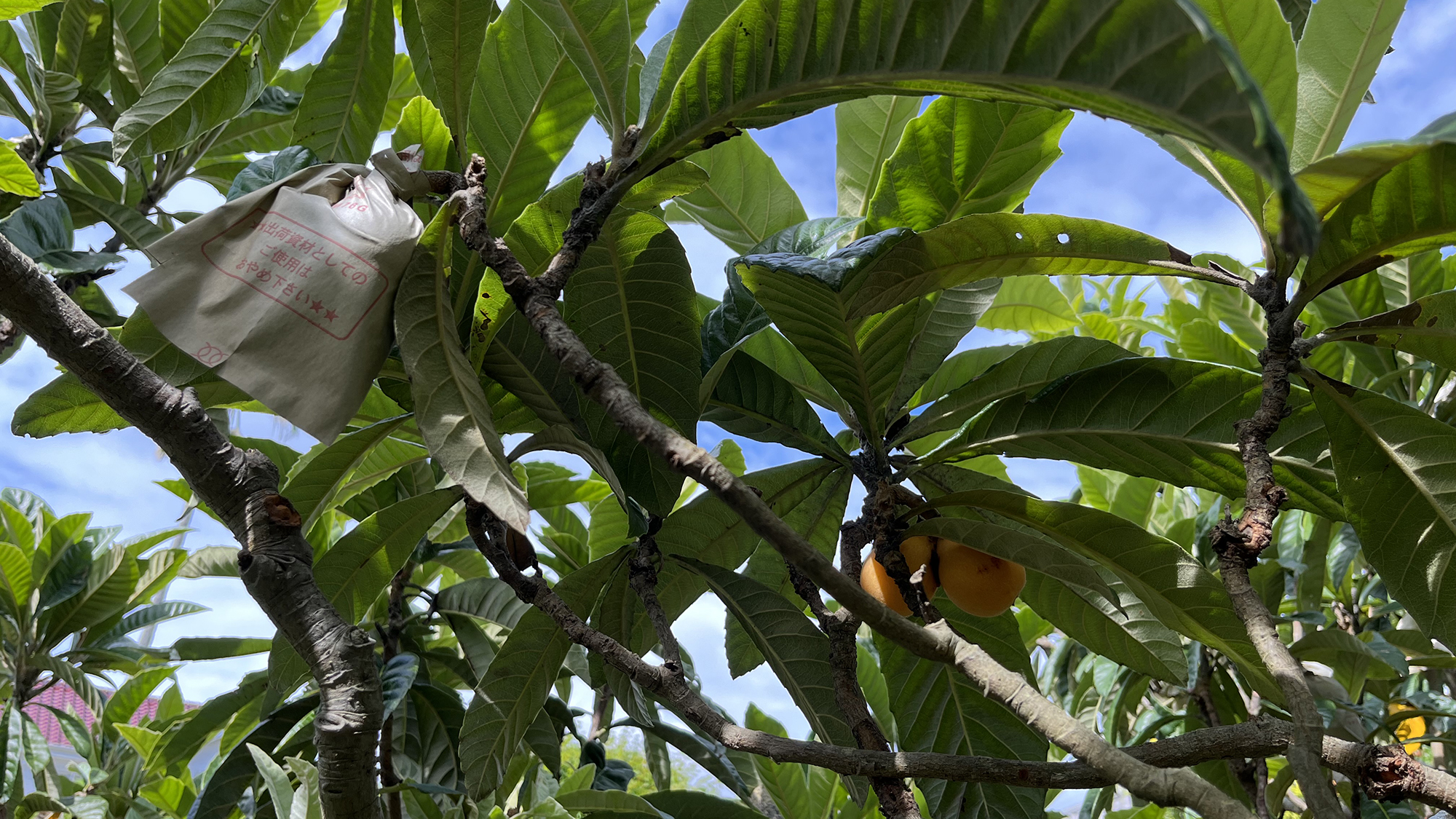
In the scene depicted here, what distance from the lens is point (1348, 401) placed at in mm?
935

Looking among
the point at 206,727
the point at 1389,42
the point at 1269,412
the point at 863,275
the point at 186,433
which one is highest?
the point at 1389,42

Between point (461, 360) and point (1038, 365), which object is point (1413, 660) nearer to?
point (1038, 365)

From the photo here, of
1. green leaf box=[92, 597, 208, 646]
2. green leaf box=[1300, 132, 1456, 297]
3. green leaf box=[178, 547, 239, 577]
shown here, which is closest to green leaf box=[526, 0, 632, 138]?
green leaf box=[1300, 132, 1456, 297]

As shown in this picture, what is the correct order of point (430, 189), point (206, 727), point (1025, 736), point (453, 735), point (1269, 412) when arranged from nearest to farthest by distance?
point (1269, 412)
point (430, 189)
point (1025, 736)
point (453, 735)
point (206, 727)

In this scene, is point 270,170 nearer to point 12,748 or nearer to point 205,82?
point 205,82


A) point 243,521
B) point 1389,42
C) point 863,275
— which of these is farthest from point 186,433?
point 1389,42

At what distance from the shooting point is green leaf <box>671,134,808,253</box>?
1.35 m

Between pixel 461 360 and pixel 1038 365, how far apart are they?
70 centimetres

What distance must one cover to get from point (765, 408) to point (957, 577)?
0.32 metres

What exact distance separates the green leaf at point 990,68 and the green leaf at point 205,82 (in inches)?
26.6

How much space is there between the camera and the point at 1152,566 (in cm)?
97

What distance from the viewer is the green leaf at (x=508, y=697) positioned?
43.2 inches

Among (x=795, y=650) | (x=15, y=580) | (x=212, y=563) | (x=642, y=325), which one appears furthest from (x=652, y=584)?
(x=15, y=580)

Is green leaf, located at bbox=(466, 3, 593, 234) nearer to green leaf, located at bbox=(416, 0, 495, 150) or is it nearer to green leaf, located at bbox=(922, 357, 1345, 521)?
green leaf, located at bbox=(416, 0, 495, 150)
